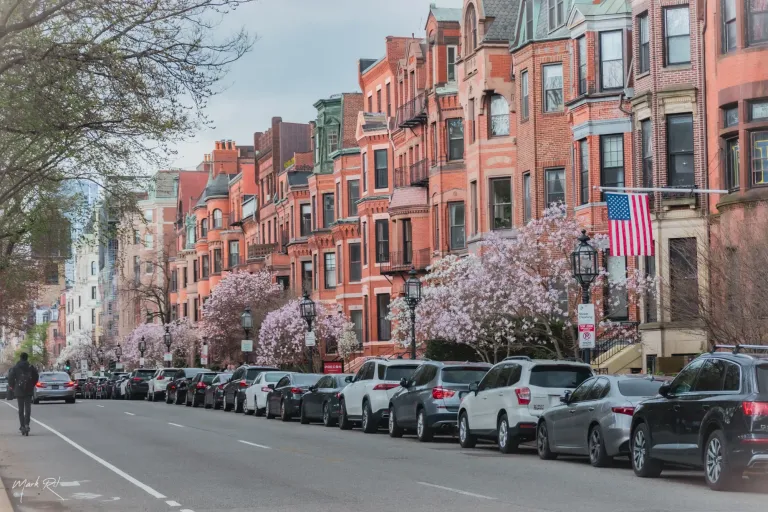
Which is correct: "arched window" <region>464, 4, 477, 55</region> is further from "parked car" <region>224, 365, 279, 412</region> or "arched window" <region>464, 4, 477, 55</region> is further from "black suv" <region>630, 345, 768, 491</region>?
"black suv" <region>630, 345, 768, 491</region>

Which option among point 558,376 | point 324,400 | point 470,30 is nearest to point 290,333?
point 470,30

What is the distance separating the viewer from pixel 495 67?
160ft

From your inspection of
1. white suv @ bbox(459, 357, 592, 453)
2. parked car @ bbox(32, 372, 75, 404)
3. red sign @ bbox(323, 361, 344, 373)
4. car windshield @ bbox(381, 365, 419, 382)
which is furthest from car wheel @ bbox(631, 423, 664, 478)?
parked car @ bbox(32, 372, 75, 404)

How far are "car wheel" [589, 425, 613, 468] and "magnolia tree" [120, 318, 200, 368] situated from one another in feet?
234

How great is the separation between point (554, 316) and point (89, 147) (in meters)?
19.4

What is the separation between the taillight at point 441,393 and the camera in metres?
27.6

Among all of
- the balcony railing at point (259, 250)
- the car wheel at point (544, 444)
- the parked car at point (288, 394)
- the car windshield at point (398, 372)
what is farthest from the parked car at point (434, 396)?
the balcony railing at point (259, 250)

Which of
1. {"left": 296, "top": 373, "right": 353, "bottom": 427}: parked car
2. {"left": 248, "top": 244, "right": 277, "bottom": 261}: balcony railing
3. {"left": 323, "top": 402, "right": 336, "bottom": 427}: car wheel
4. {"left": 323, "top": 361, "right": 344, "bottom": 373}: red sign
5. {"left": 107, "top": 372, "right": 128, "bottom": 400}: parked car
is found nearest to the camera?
{"left": 296, "top": 373, "right": 353, "bottom": 427}: parked car

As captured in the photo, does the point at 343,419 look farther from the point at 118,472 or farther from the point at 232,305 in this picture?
the point at 232,305

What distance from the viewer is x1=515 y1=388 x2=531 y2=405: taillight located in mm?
23578

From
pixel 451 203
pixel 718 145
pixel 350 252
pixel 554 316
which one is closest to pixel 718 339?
pixel 718 145

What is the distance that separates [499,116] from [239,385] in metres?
13.5

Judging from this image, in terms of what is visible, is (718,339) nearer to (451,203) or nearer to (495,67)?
(495,67)

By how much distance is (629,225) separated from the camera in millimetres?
28875
